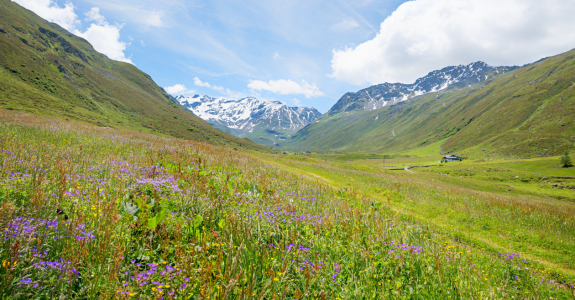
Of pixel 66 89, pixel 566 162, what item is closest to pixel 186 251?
pixel 566 162

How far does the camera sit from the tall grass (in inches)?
112

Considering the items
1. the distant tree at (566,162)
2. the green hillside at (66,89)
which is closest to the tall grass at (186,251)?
the green hillside at (66,89)

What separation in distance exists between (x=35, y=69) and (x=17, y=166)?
19343 cm

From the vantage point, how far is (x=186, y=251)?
385 centimetres

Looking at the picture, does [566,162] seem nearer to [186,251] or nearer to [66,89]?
[186,251]

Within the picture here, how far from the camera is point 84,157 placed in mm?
8844

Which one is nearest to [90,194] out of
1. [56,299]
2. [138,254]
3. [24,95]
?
[138,254]

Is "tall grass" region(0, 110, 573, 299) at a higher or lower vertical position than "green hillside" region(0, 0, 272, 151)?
lower

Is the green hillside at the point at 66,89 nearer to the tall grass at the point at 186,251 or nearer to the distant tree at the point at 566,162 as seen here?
the tall grass at the point at 186,251

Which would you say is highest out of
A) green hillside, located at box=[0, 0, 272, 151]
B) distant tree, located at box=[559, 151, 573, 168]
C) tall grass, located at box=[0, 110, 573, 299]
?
green hillside, located at box=[0, 0, 272, 151]

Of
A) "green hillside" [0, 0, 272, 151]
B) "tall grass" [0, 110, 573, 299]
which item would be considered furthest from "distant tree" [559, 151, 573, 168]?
"green hillside" [0, 0, 272, 151]

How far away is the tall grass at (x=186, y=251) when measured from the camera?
2.84m

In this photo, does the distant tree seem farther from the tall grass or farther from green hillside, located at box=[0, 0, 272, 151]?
green hillside, located at box=[0, 0, 272, 151]

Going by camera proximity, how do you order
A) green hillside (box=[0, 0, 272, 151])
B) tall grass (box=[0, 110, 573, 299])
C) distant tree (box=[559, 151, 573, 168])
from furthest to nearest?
green hillside (box=[0, 0, 272, 151]), distant tree (box=[559, 151, 573, 168]), tall grass (box=[0, 110, 573, 299])
